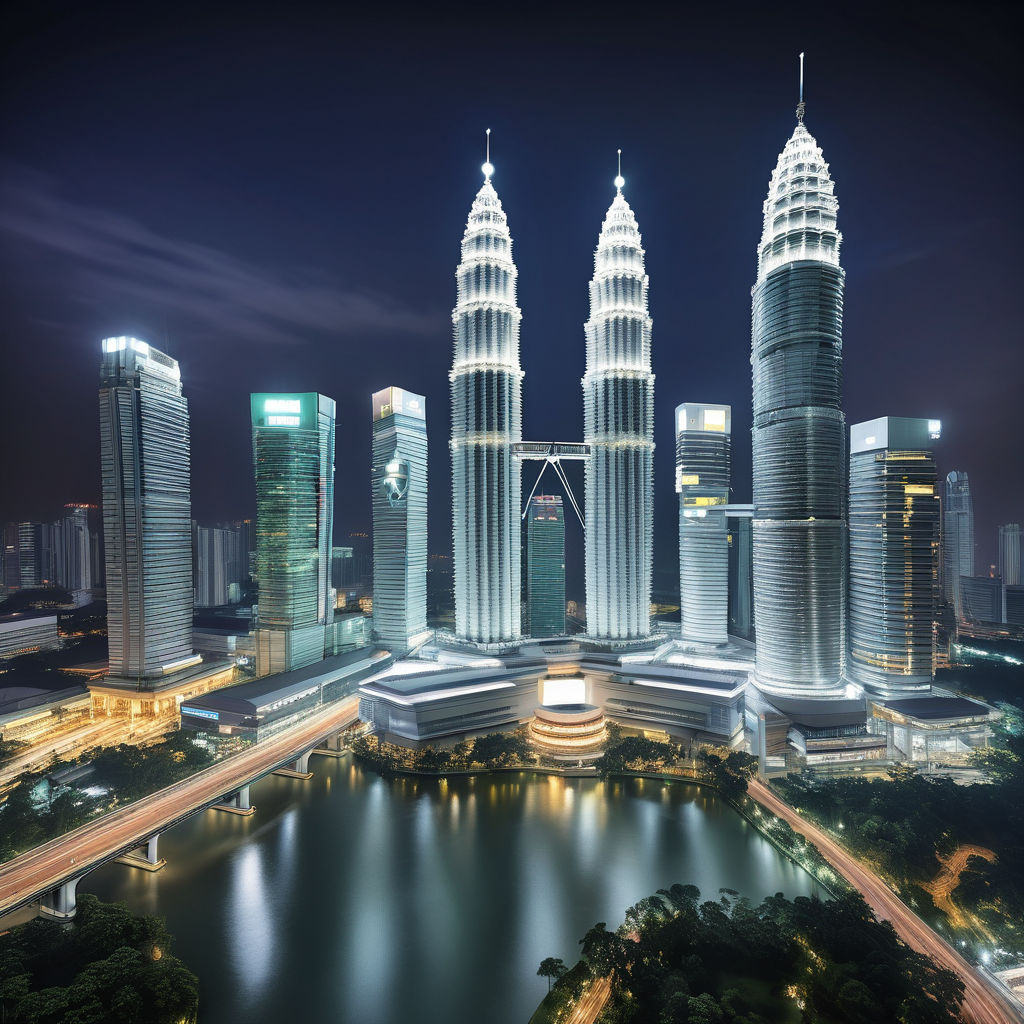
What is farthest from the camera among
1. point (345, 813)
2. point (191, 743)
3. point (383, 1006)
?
point (191, 743)

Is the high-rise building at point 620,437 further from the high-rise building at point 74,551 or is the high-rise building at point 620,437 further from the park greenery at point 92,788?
the high-rise building at point 74,551

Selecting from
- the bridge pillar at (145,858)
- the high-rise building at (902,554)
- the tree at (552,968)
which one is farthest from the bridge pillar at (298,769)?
the high-rise building at (902,554)

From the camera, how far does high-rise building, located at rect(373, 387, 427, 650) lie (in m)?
63.3

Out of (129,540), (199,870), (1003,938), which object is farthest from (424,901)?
(129,540)

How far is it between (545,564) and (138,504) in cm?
4103

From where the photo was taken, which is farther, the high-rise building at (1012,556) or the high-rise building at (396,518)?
the high-rise building at (1012,556)

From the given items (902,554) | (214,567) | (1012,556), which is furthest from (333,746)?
(1012,556)

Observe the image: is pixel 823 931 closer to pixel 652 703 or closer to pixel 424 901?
pixel 424 901

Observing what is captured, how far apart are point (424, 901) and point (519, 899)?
461 cm

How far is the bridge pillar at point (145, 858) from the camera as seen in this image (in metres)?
29.2

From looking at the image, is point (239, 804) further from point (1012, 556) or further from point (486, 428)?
point (1012, 556)

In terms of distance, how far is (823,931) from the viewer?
72.7 feet

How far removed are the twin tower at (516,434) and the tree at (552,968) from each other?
1356 inches

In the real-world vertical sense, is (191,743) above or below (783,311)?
below
